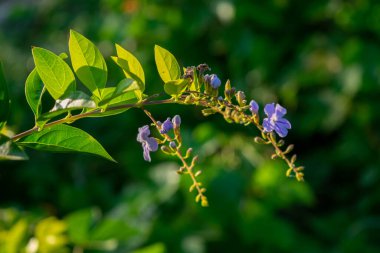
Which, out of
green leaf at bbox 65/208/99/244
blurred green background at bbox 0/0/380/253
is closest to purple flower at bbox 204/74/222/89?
green leaf at bbox 65/208/99/244

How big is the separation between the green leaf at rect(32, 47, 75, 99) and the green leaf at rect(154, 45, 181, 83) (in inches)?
3.9

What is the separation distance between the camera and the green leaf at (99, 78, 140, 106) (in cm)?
70

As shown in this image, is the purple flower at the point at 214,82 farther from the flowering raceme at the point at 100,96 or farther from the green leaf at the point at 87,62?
the green leaf at the point at 87,62

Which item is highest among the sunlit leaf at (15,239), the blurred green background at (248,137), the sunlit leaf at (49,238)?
the blurred green background at (248,137)

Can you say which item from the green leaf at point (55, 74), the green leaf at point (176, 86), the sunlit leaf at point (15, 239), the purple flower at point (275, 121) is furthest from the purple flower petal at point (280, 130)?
the sunlit leaf at point (15, 239)

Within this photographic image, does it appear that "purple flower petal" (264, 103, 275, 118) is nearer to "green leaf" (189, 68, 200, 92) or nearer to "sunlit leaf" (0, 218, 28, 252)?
"green leaf" (189, 68, 200, 92)

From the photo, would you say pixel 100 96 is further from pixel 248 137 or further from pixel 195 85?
pixel 248 137

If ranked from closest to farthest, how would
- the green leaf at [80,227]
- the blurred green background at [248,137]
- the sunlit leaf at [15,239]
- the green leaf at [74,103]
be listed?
the green leaf at [74,103]
the sunlit leaf at [15,239]
the green leaf at [80,227]
the blurred green background at [248,137]

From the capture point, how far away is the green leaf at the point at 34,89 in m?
0.78

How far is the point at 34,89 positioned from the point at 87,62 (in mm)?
82

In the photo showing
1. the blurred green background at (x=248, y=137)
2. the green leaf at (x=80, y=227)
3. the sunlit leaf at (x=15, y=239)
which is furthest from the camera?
the blurred green background at (x=248, y=137)

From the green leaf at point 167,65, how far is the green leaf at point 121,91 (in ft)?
0.15

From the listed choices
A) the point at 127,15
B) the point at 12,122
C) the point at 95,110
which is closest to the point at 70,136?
the point at 95,110

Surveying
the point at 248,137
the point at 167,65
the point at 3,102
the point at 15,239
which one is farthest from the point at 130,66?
the point at 248,137
